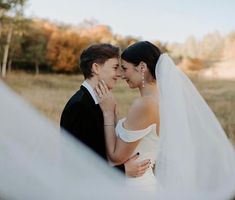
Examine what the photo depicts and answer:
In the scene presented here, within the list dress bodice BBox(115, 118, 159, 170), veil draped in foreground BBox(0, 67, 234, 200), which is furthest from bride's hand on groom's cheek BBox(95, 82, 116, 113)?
veil draped in foreground BBox(0, 67, 234, 200)

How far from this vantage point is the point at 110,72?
2598mm

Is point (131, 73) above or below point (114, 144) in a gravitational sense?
above

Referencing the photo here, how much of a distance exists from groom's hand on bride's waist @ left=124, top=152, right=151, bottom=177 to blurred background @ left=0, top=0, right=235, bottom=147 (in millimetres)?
11865

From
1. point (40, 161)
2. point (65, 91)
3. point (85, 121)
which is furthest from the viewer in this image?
point (65, 91)

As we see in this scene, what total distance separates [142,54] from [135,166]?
23.2 inches

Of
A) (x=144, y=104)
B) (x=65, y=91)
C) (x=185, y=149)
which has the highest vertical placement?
(x=144, y=104)

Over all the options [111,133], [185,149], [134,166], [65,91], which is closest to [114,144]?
[111,133]

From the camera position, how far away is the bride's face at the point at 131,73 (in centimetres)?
270

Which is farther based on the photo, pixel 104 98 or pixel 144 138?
pixel 144 138

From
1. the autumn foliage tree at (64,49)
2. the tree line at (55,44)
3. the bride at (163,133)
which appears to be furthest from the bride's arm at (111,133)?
the autumn foliage tree at (64,49)

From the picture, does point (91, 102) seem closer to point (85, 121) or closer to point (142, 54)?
point (85, 121)

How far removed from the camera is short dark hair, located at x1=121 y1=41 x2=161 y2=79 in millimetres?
2688

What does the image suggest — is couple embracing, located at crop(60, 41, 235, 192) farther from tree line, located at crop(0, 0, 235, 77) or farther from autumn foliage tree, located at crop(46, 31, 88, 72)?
autumn foliage tree, located at crop(46, 31, 88, 72)

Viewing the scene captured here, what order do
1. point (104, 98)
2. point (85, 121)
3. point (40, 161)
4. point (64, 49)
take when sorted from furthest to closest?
point (64, 49), point (104, 98), point (85, 121), point (40, 161)
